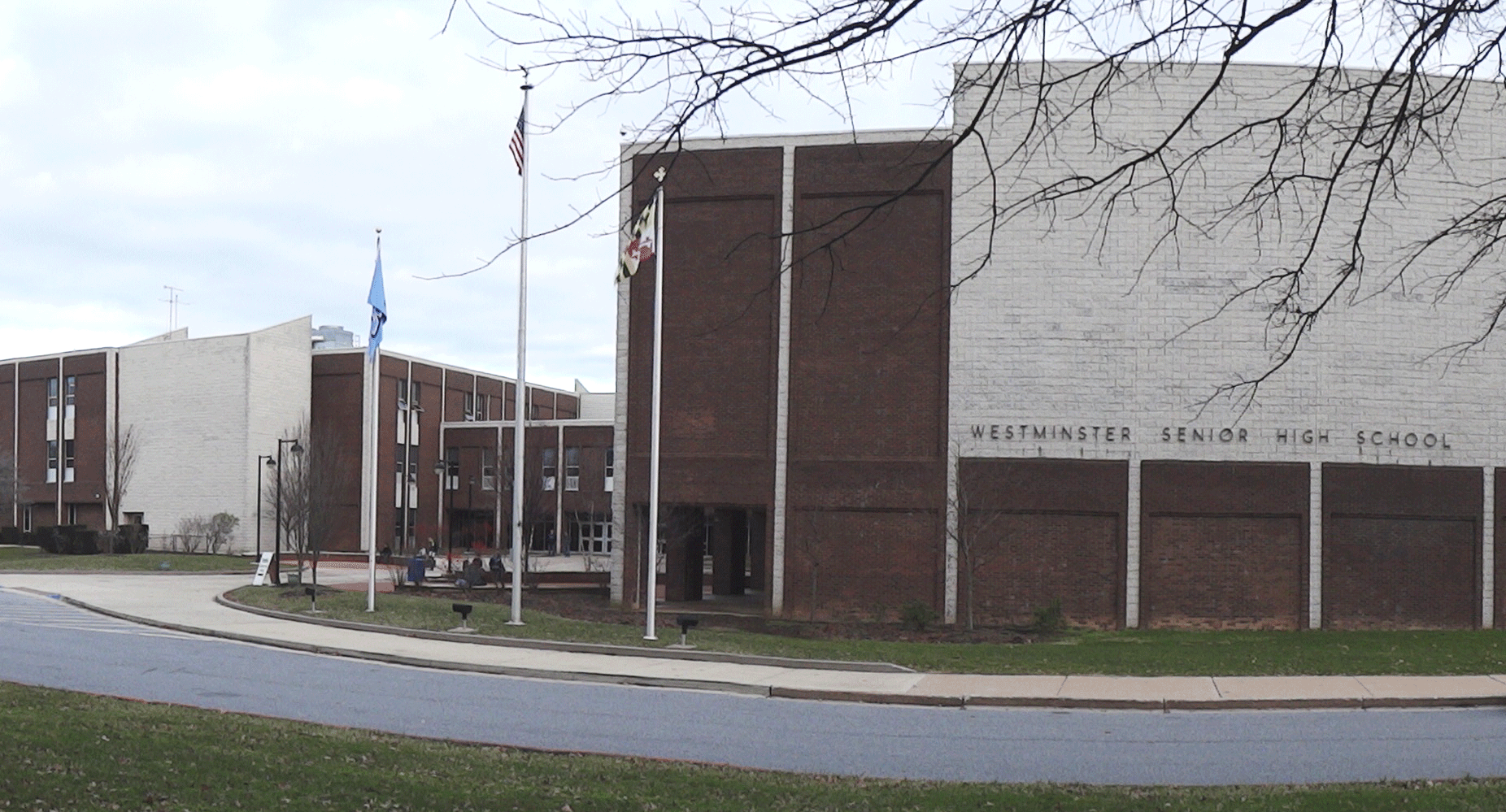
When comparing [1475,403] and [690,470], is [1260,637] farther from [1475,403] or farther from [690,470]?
[690,470]

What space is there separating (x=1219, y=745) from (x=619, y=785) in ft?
24.9

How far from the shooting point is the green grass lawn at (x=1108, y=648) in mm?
22250

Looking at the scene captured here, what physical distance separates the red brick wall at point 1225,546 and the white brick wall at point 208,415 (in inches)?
1917

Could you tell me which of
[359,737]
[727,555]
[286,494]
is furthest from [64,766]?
[286,494]

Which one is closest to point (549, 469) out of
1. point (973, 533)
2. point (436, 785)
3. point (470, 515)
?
point (470, 515)

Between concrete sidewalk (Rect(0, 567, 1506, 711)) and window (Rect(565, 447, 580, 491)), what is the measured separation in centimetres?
5050

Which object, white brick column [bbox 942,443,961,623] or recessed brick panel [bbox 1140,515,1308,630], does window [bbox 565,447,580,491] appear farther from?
recessed brick panel [bbox 1140,515,1308,630]

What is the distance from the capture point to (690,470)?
35062mm

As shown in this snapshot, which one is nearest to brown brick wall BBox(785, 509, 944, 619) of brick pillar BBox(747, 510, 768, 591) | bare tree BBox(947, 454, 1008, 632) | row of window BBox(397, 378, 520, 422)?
bare tree BBox(947, 454, 1008, 632)

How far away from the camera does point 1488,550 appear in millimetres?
32750

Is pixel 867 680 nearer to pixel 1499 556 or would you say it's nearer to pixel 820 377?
pixel 820 377

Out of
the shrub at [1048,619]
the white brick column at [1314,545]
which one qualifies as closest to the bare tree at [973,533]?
the shrub at [1048,619]

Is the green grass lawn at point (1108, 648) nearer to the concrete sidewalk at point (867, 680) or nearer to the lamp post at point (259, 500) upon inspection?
the concrete sidewalk at point (867, 680)

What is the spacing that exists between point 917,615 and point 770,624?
11.5ft
